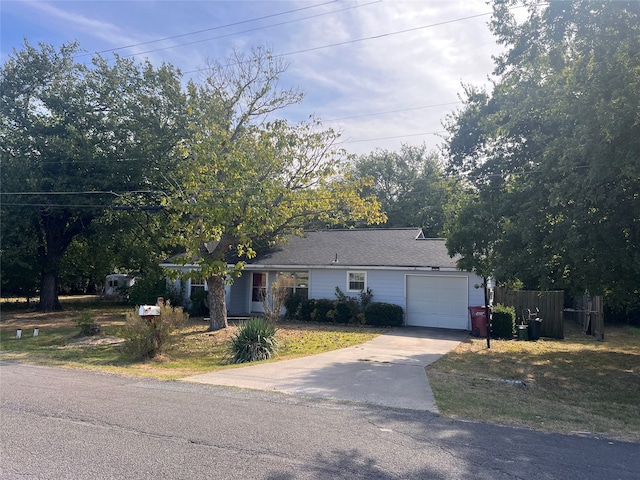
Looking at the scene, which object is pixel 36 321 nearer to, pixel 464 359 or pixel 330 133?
pixel 330 133

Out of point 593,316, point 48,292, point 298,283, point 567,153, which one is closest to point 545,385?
point 567,153

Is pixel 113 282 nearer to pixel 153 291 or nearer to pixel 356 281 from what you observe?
pixel 153 291

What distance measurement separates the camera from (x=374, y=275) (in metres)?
20.4

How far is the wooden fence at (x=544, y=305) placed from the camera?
58.6 feet

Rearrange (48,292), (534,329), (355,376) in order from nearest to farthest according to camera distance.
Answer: (355,376)
(534,329)
(48,292)

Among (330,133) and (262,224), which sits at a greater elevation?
(330,133)

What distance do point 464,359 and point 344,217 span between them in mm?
6638

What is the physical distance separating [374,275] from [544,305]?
6798 millimetres

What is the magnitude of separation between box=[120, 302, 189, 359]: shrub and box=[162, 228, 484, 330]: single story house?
7721 millimetres

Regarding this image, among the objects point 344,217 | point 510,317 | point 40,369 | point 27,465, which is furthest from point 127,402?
point 510,317

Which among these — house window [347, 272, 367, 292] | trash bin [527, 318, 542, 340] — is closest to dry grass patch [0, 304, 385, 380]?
house window [347, 272, 367, 292]

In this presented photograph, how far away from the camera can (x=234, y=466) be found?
486 centimetres

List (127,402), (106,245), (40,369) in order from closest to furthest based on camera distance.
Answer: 1. (127,402)
2. (40,369)
3. (106,245)

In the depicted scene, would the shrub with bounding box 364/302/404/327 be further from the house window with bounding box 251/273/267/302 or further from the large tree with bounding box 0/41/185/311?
the large tree with bounding box 0/41/185/311
